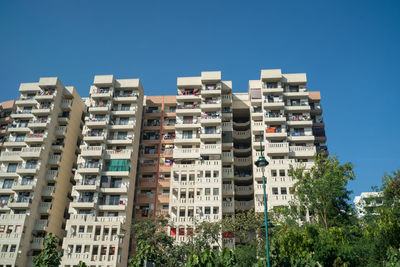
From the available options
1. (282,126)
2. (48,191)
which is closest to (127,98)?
(48,191)

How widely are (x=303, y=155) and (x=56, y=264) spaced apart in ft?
123

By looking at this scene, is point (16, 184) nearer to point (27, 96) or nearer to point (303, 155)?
point (27, 96)

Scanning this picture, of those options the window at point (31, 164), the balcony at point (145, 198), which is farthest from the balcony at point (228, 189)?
the window at point (31, 164)

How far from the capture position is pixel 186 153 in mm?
59469

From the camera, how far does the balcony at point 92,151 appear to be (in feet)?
190

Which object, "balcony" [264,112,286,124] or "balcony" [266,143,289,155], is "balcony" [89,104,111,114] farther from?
"balcony" [266,143,289,155]

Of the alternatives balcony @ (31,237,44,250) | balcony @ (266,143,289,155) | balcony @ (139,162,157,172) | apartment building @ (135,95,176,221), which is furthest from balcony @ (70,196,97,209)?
balcony @ (266,143,289,155)

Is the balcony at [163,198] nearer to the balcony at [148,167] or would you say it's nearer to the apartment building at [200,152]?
the apartment building at [200,152]

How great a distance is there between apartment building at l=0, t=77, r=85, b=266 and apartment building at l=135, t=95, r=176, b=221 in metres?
11.5

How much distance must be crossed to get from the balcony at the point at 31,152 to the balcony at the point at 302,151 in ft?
127

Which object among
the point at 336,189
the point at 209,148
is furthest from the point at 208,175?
the point at 336,189

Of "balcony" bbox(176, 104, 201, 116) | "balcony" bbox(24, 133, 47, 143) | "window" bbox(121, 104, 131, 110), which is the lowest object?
"balcony" bbox(24, 133, 47, 143)

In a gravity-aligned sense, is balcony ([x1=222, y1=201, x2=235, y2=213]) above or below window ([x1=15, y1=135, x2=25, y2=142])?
below

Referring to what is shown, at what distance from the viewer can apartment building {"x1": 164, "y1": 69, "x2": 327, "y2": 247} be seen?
5388 centimetres
